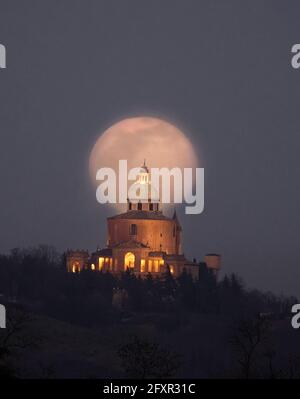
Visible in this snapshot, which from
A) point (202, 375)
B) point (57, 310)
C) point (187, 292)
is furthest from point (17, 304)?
point (202, 375)

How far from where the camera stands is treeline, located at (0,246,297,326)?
146m

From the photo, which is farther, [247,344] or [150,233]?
[150,233]

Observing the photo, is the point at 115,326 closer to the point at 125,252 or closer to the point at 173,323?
the point at 173,323

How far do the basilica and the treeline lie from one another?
3021 millimetres

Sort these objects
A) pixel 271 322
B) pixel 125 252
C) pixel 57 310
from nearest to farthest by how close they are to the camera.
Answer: pixel 271 322, pixel 57 310, pixel 125 252

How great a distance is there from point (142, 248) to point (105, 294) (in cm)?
925

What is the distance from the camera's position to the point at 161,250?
16150cm

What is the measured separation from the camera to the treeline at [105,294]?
5738 inches

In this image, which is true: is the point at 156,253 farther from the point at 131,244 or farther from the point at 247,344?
the point at 247,344

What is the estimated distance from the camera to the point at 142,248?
518 ft

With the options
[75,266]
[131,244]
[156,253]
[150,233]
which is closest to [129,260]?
[131,244]

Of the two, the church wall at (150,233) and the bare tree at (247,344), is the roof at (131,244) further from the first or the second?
the bare tree at (247,344)

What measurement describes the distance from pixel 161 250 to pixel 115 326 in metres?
21.7

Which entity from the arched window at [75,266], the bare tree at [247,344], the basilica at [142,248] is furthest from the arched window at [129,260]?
the bare tree at [247,344]
